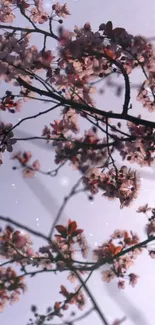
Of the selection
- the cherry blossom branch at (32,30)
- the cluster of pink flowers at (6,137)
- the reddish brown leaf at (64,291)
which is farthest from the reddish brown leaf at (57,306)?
the cherry blossom branch at (32,30)

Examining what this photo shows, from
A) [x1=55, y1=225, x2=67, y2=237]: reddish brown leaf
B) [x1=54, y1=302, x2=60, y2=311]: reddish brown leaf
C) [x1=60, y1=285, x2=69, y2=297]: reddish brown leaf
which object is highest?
[x1=55, y1=225, x2=67, y2=237]: reddish brown leaf

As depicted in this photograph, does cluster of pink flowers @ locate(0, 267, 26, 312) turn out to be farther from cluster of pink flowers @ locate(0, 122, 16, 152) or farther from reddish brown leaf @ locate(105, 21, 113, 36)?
reddish brown leaf @ locate(105, 21, 113, 36)

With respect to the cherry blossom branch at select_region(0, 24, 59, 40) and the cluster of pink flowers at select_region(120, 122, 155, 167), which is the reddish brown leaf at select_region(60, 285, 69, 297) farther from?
the cherry blossom branch at select_region(0, 24, 59, 40)

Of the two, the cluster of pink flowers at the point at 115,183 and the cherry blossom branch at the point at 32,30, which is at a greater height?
the cherry blossom branch at the point at 32,30

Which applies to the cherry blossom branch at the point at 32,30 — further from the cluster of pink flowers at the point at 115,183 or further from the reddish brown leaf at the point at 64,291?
the reddish brown leaf at the point at 64,291

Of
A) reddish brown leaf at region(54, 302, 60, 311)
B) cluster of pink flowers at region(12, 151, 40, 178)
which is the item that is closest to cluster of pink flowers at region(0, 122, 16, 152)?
cluster of pink flowers at region(12, 151, 40, 178)

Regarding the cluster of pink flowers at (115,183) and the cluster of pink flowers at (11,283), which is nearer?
the cluster of pink flowers at (11,283)

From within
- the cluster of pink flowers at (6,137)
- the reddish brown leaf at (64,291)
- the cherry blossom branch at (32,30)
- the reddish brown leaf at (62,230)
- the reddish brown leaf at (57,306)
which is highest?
the cherry blossom branch at (32,30)

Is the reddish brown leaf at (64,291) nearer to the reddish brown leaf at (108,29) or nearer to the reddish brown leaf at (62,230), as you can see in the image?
the reddish brown leaf at (62,230)

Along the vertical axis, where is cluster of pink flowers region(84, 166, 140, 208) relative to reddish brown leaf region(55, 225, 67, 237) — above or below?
above

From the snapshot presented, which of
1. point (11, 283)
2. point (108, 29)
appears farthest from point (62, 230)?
point (108, 29)

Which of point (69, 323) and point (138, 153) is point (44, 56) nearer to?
point (138, 153)

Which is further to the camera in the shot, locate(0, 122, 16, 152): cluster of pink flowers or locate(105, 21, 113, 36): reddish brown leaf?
locate(0, 122, 16, 152): cluster of pink flowers

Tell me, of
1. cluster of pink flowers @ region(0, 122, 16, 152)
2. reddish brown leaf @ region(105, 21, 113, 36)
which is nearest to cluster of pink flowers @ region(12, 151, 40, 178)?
cluster of pink flowers @ region(0, 122, 16, 152)
